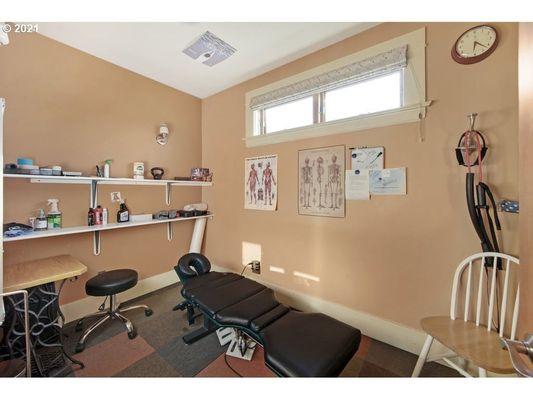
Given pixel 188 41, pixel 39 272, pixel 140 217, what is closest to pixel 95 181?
pixel 140 217

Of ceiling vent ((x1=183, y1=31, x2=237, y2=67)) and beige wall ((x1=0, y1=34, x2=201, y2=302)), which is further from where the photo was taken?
ceiling vent ((x1=183, y1=31, x2=237, y2=67))

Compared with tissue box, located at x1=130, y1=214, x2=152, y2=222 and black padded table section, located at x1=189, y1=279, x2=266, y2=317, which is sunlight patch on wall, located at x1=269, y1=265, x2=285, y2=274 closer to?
black padded table section, located at x1=189, y1=279, x2=266, y2=317

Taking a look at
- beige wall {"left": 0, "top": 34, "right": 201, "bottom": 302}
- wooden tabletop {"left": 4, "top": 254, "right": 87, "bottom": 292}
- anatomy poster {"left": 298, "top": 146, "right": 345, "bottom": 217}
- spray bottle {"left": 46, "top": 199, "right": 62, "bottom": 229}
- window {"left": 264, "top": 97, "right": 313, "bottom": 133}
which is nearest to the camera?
wooden tabletop {"left": 4, "top": 254, "right": 87, "bottom": 292}

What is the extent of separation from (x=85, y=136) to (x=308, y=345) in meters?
2.67

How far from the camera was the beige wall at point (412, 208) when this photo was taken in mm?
1344

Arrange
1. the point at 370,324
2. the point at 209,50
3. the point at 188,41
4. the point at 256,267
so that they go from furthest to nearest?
1. the point at 256,267
2. the point at 209,50
3. the point at 188,41
4. the point at 370,324

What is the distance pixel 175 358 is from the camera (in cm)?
164

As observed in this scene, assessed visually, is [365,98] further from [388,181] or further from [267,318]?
[267,318]

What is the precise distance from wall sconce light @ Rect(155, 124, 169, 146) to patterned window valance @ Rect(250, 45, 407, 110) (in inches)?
44.5

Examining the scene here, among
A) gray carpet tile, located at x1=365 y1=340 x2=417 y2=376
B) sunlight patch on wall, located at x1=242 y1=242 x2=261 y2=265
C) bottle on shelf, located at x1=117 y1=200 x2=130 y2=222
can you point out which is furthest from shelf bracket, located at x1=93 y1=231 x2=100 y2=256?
gray carpet tile, located at x1=365 y1=340 x2=417 y2=376

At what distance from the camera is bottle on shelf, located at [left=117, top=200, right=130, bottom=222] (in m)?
2.34

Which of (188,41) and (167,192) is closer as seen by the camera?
(188,41)
